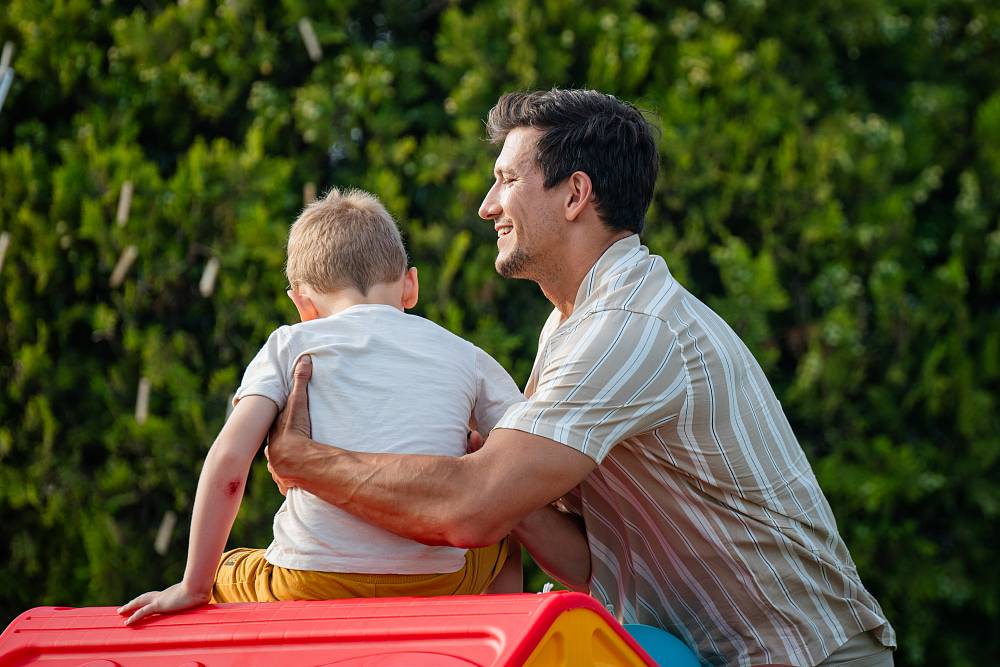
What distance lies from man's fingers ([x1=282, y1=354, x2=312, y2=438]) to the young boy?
23 mm

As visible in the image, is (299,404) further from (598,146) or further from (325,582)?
(598,146)

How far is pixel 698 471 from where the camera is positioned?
2443 millimetres

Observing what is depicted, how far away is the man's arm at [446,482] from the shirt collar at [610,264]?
1.39 feet

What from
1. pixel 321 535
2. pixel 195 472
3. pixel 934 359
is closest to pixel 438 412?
pixel 321 535

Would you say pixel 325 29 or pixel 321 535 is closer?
pixel 321 535

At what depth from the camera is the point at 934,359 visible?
4.84 meters

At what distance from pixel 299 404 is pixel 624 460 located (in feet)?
2.18

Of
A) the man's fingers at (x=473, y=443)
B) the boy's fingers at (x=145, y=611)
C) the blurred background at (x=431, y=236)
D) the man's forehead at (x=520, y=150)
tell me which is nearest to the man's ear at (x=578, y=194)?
the man's forehead at (x=520, y=150)

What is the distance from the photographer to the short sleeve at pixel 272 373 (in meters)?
2.38

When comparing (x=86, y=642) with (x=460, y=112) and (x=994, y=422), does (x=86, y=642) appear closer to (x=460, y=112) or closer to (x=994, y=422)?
(x=460, y=112)

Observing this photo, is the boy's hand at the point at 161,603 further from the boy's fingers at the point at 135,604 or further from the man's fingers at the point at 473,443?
the man's fingers at the point at 473,443

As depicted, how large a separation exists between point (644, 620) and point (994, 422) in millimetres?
2812

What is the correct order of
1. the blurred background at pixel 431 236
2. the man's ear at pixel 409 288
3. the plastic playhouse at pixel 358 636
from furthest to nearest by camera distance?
the blurred background at pixel 431 236 < the man's ear at pixel 409 288 < the plastic playhouse at pixel 358 636

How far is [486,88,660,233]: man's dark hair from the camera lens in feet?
8.93
